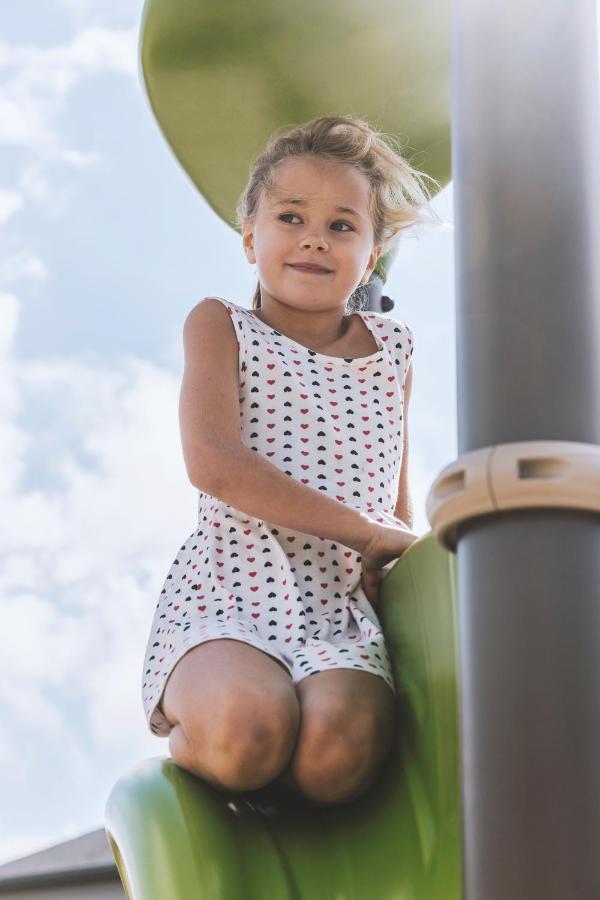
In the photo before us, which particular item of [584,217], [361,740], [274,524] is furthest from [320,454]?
[584,217]

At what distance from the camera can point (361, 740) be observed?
4.12 ft

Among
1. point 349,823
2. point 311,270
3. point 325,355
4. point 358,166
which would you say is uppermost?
point 358,166

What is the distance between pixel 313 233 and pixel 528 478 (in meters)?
0.99

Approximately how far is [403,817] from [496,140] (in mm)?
680

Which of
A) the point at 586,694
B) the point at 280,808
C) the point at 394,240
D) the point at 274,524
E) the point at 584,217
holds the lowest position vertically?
the point at 280,808

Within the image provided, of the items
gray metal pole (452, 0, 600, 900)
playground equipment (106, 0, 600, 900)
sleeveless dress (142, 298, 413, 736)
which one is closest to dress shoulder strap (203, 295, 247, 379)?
sleeveless dress (142, 298, 413, 736)

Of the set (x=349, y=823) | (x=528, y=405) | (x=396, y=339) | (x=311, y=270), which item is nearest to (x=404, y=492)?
(x=396, y=339)

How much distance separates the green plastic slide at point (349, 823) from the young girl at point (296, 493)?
29mm

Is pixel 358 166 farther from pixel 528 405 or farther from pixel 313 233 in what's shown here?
pixel 528 405

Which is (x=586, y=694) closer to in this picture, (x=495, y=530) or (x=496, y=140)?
(x=495, y=530)

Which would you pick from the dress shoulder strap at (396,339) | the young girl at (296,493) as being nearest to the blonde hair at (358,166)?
the young girl at (296,493)

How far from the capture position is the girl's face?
166 cm

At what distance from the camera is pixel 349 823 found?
1279 mm

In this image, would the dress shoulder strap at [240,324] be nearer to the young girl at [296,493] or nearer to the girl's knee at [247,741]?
the young girl at [296,493]
